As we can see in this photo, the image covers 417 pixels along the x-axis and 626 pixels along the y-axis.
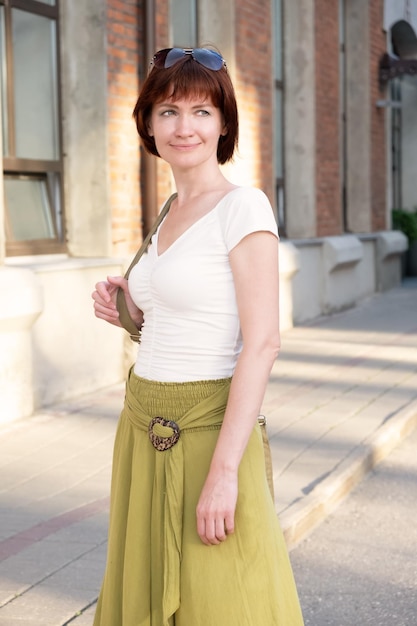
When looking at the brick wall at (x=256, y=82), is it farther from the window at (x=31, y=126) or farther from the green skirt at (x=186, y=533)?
the green skirt at (x=186, y=533)

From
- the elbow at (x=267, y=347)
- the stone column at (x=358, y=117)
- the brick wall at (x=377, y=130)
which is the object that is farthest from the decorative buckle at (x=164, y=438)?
the brick wall at (x=377, y=130)

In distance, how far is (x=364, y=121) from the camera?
17375mm

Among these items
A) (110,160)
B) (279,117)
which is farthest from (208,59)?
(279,117)

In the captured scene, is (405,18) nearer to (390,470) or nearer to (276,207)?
(276,207)

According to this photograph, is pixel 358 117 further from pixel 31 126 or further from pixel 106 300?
pixel 106 300

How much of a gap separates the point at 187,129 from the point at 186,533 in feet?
2.85

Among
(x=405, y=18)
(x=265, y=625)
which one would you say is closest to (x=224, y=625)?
(x=265, y=625)

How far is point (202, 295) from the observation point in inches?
97.5

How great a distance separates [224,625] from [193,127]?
1064 mm

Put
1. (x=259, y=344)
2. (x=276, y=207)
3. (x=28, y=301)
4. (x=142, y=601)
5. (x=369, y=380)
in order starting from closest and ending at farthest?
(x=259, y=344) < (x=142, y=601) < (x=28, y=301) < (x=369, y=380) < (x=276, y=207)

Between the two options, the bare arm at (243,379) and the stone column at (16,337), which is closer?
the bare arm at (243,379)

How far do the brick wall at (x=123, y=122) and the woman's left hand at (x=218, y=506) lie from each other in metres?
7.27

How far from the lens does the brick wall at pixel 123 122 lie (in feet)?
31.4

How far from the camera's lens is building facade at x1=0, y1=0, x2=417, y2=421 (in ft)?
27.8
